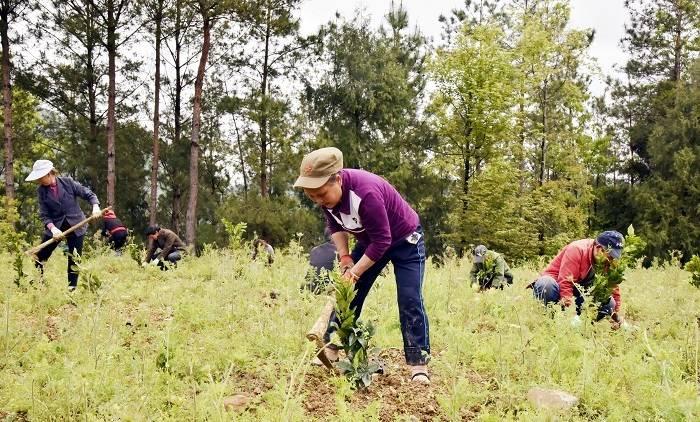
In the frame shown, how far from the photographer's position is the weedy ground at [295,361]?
298 cm

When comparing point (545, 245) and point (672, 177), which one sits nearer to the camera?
point (545, 245)

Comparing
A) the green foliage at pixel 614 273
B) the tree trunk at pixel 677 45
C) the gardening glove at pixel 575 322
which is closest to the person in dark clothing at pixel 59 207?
the gardening glove at pixel 575 322

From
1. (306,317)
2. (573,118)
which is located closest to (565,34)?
(573,118)

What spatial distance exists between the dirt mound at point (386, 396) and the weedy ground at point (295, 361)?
12 millimetres

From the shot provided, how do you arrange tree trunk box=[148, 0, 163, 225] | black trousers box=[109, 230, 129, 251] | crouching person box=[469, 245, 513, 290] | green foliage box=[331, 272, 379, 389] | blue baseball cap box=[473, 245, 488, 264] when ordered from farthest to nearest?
tree trunk box=[148, 0, 163, 225] → black trousers box=[109, 230, 129, 251] → blue baseball cap box=[473, 245, 488, 264] → crouching person box=[469, 245, 513, 290] → green foliage box=[331, 272, 379, 389]

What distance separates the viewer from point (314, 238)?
2469cm

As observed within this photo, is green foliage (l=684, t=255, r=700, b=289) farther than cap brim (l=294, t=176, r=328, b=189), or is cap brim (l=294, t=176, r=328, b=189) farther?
green foliage (l=684, t=255, r=700, b=289)

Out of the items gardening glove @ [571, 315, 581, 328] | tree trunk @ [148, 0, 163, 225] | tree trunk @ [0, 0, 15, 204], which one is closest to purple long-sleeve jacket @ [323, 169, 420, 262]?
gardening glove @ [571, 315, 581, 328]

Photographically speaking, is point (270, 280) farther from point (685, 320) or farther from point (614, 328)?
point (685, 320)

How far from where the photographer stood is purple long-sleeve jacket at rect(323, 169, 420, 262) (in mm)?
3283

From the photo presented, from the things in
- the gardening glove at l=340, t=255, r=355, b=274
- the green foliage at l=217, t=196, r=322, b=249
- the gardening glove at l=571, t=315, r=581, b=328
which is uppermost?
the gardening glove at l=340, t=255, r=355, b=274

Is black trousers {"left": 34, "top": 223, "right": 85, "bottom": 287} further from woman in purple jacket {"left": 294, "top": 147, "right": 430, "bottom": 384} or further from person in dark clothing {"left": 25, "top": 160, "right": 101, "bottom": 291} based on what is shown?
woman in purple jacket {"left": 294, "top": 147, "right": 430, "bottom": 384}

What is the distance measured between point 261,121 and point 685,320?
1745 centimetres

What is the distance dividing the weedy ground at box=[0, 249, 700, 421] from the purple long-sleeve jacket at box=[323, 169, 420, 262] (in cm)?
81
